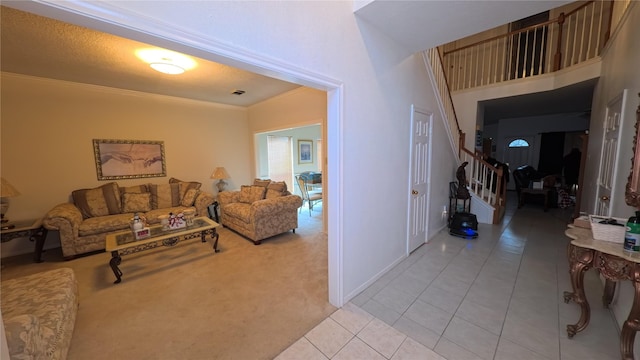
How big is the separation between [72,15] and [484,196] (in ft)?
19.5

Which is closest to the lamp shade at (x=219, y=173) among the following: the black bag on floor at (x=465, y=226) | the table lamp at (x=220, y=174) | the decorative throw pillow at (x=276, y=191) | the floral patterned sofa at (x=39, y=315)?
the table lamp at (x=220, y=174)

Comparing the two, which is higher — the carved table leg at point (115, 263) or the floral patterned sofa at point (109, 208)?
the floral patterned sofa at point (109, 208)

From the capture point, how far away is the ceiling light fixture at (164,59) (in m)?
2.70

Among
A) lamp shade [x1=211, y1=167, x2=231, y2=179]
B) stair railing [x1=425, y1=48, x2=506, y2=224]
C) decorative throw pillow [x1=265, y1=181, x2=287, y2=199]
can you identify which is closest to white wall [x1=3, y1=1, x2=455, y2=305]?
stair railing [x1=425, y1=48, x2=506, y2=224]

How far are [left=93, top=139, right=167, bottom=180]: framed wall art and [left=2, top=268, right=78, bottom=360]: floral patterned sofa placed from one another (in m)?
2.83

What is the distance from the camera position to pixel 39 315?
153cm

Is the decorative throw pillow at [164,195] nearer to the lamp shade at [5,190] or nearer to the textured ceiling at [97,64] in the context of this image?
the lamp shade at [5,190]

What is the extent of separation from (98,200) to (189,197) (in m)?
1.32

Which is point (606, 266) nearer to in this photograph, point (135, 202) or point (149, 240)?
point (149, 240)

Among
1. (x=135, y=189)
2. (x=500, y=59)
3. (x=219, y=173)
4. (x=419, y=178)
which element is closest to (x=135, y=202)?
(x=135, y=189)

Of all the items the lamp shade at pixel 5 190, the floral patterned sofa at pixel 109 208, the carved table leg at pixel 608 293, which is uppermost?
the lamp shade at pixel 5 190

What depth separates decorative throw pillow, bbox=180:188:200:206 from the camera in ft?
14.7

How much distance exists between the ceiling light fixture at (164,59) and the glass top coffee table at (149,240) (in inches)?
83.0

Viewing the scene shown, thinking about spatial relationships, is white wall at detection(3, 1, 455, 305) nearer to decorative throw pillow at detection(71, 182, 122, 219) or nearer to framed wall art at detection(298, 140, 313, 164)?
decorative throw pillow at detection(71, 182, 122, 219)
